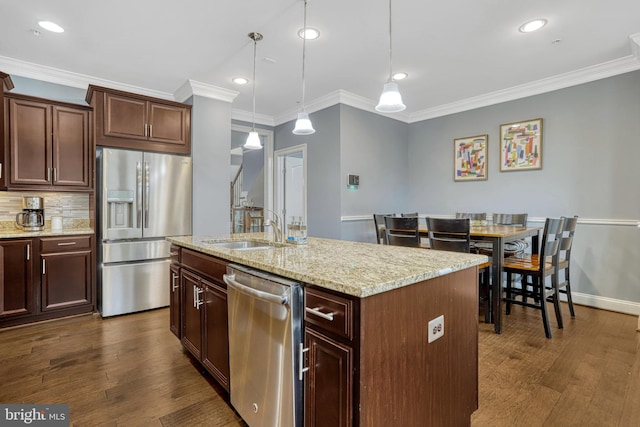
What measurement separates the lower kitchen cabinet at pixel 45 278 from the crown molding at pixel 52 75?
1.81 meters

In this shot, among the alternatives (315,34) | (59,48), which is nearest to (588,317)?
(315,34)

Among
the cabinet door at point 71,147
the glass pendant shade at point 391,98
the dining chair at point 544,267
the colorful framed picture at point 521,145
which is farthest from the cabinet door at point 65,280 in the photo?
the colorful framed picture at point 521,145

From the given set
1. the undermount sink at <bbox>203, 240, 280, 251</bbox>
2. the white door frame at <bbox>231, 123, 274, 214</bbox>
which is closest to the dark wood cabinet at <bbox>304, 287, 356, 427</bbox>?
the undermount sink at <bbox>203, 240, 280, 251</bbox>

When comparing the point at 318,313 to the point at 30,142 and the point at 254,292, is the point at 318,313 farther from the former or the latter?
the point at 30,142

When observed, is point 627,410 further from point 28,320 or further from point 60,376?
point 28,320

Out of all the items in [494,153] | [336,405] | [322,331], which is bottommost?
[336,405]

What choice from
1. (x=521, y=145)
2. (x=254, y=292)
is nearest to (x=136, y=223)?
(x=254, y=292)

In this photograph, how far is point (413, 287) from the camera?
123 centimetres

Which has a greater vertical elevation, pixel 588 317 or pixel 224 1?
pixel 224 1

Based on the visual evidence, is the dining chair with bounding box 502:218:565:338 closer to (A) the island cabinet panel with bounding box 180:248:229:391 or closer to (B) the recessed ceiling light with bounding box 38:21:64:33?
(A) the island cabinet panel with bounding box 180:248:229:391

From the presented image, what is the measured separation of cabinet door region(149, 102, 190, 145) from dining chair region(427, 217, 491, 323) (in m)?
3.03

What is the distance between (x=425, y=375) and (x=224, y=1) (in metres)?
2.76

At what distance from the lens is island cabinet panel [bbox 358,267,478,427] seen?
107cm

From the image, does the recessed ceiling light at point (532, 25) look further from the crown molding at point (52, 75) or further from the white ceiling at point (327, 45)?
the crown molding at point (52, 75)
